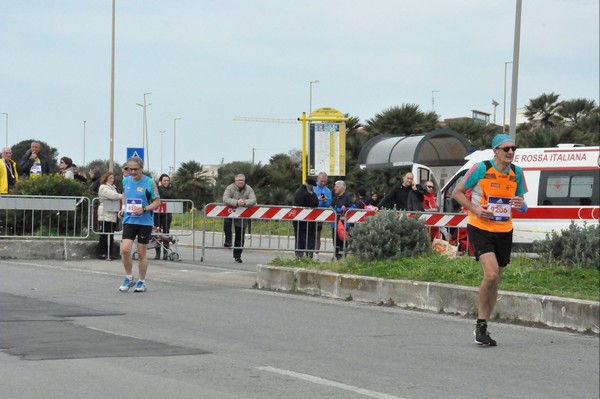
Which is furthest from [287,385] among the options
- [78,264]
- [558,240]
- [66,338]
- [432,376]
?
[78,264]

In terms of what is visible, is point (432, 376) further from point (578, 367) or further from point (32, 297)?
point (32, 297)

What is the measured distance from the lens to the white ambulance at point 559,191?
75.0 ft

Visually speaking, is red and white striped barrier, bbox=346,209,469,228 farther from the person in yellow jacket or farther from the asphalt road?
the person in yellow jacket

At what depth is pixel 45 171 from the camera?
2481cm

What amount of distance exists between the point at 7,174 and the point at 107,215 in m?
3.48

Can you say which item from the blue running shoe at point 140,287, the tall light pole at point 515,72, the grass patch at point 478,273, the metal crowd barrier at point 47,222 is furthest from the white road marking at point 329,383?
the tall light pole at point 515,72

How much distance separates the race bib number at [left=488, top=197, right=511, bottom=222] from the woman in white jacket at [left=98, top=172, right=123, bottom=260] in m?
11.9

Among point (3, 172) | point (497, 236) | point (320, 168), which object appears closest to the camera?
point (497, 236)

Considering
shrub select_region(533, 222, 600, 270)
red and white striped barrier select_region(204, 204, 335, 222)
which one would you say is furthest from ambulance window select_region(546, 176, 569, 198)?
shrub select_region(533, 222, 600, 270)

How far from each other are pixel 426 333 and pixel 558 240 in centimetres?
294

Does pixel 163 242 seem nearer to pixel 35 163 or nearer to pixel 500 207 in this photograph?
pixel 35 163

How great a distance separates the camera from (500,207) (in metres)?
10.4

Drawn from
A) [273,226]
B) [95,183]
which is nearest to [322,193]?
[273,226]

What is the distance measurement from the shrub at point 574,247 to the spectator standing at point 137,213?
207 inches
